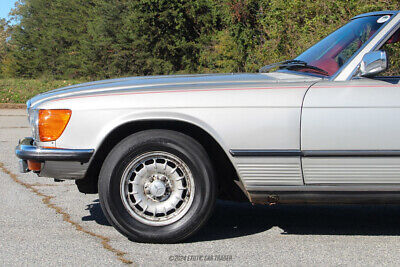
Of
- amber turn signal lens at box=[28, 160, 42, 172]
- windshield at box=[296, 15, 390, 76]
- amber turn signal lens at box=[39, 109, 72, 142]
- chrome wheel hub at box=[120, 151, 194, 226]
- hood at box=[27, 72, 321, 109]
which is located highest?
windshield at box=[296, 15, 390, 76]

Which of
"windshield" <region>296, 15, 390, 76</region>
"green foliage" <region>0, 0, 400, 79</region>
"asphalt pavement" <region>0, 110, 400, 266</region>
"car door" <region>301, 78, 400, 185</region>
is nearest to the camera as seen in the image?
"asphalt pavement" <region>0, 110, 400, 266</region>

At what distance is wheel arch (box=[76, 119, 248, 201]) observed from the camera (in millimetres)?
4098

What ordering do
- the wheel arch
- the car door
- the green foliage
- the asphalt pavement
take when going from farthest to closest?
1. the green foliage
2. the wheel arch
3. the car door
4. the asphalt pavement

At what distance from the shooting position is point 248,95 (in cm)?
393

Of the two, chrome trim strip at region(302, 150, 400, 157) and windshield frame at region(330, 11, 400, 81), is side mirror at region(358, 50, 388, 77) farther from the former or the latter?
chrome trim strip at region(302, 150, 400, 157)

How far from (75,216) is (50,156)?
43.7 inches

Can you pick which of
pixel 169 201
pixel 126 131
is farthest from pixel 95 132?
pixel 169 201

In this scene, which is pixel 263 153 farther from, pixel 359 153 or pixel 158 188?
pixel 158 188

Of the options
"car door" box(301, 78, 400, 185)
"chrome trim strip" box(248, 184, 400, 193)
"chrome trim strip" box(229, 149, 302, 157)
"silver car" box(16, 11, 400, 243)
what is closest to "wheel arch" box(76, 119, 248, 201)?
"silver car" box(16, 11, 400, 243)

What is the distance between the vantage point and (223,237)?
426cm

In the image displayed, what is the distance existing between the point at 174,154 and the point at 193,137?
0.27 m

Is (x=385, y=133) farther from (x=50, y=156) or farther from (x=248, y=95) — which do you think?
(x=50, y=156)

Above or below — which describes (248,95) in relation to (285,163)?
above

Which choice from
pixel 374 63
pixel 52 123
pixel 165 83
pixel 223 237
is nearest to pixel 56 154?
pixel 52 123
